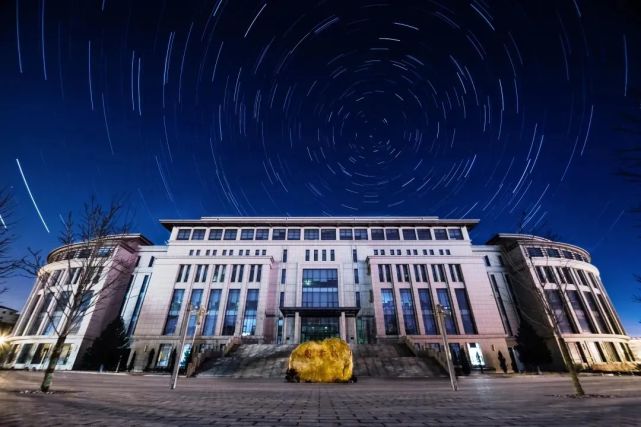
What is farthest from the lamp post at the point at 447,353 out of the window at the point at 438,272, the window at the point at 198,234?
the window at the point at 198,234

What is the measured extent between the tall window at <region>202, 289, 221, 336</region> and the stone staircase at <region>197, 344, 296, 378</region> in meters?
14.0

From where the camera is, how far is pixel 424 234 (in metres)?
54.3

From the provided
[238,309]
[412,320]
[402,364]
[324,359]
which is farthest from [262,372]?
[412,320]

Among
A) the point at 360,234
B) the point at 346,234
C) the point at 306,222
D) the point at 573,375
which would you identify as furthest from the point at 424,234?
the point at 573,375

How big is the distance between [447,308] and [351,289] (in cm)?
1620

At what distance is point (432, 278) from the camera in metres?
46.2

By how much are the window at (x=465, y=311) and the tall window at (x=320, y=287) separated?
68.4 feet

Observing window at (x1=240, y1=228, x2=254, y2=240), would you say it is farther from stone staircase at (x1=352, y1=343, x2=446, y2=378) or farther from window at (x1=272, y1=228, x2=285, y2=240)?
stone staircase at (x1=352, y1=343, x2=446, y2=378)

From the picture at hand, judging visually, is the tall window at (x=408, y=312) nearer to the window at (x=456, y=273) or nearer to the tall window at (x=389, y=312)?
the tall window at (x=389, y=312)

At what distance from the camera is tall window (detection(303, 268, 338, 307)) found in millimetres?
46562

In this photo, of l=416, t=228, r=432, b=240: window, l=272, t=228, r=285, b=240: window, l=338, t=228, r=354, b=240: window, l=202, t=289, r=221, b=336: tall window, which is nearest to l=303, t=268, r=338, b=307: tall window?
l=338, t=228, r=354, b=240: window

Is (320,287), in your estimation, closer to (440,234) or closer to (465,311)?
(465,311)

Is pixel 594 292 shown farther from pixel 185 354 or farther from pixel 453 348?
pixel 185 354

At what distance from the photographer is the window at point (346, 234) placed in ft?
181
